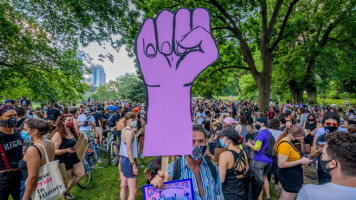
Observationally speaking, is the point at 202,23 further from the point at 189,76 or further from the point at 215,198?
the point at 215,198

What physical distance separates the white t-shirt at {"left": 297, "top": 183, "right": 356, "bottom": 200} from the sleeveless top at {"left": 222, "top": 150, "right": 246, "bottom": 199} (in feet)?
3.72

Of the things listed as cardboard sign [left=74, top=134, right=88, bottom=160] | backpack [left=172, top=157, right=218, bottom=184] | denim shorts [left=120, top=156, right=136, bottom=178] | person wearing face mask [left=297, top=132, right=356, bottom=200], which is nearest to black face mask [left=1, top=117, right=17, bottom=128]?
cardboard sign [left=74, top=134, right=88, bottom=160]

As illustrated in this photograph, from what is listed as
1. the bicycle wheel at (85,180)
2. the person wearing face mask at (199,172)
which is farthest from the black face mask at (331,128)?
the bicycle wheel at (85,180)

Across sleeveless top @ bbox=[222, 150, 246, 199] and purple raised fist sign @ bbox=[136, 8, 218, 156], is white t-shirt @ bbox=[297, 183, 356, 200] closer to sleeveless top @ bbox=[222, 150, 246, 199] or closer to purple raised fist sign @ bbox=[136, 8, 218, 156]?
purple raised fist sign @ bbox=[136, 8, 218, 156]

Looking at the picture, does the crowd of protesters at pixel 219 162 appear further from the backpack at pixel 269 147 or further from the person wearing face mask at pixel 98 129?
the person wearing face mask at pixel 98 129

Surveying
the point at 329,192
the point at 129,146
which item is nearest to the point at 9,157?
the point at 129,146

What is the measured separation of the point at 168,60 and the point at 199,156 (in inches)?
43.6

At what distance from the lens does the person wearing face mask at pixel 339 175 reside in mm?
1363

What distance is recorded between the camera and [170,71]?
1648 mm

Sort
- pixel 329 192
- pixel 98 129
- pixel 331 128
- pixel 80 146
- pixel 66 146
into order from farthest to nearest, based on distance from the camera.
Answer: pixel 98 129
pixel 80 146
pixel 66 146
pixel 331 128
pixel 329 192

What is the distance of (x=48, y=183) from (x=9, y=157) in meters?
0.97

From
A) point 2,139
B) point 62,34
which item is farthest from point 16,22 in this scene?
point 2,139

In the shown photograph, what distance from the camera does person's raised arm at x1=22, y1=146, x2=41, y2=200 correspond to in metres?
2.25

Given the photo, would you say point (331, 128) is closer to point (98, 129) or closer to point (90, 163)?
point (90, 163)
